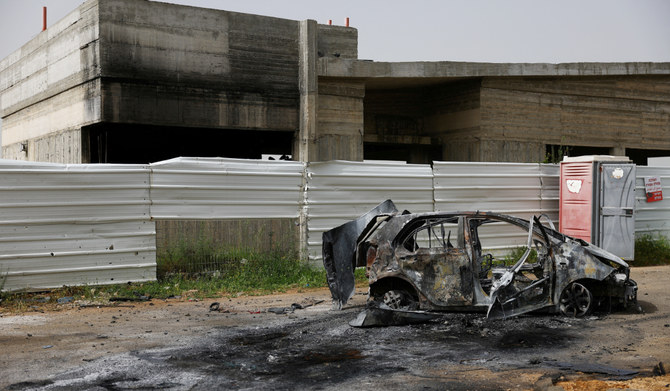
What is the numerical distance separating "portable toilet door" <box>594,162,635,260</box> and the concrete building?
19.6 feet

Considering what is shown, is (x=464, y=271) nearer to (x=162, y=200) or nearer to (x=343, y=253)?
(x=343, y=253)

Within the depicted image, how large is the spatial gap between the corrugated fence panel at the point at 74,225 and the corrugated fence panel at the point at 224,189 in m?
0.41

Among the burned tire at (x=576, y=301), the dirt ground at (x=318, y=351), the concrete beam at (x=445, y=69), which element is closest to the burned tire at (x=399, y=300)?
the dirt ground at (x=318, y=351)

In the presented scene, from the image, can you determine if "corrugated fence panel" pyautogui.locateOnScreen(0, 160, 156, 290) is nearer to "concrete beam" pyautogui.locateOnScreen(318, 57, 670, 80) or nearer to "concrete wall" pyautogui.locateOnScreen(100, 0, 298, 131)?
"concrete wall" pyautogui.locateOnScreen(100, 0, 298, 131)

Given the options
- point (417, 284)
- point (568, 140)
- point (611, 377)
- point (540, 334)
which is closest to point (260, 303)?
point (417, 284)

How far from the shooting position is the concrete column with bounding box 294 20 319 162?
65.5 feet

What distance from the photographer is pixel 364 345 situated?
788 cm

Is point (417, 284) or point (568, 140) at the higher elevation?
point (568, 140)

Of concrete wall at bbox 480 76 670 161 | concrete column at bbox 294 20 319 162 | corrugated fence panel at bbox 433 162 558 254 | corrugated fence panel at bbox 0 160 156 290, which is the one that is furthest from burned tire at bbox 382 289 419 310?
concrete wall at bbox 480 76 670 161

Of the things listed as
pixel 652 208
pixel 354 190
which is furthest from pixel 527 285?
pixel 652 208

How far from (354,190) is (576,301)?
604 cm

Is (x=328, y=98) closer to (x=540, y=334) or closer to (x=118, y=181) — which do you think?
(x=118, y=181)

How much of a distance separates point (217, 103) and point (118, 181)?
286 inches

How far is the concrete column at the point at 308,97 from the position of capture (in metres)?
20.0
